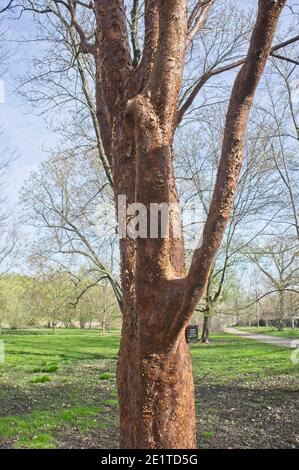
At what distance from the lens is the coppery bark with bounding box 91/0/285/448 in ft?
5.55

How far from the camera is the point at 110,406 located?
6309mm

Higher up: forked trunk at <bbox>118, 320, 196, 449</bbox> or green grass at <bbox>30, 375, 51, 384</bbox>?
forked trunk at <bbox>118, 320, 196, 449</bbox>

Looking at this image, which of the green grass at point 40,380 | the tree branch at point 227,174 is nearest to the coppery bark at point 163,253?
the tree branch at point 227,174

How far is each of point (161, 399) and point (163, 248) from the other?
64cm

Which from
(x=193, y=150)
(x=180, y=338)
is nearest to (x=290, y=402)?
(x=180, y=338)

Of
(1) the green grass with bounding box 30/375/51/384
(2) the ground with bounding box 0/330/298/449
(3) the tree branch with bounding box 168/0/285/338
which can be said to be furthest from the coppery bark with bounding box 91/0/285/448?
(1) the green grass with bounding box 30/375/51/384

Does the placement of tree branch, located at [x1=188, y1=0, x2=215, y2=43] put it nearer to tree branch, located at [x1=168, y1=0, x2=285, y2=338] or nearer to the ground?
tree branch, located at [x1=168, y1=0, x2=285, y2=338]

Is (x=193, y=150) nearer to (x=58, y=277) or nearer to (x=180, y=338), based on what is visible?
(x=58, y=277)

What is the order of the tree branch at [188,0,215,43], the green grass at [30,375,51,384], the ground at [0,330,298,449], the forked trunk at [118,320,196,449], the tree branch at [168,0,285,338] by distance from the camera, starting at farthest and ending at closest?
the green grass at [30,375,51,384] → the ground at [0,330,298,449] → the tree branch at [188,0,215,43] → the forked trunk at [118,320,196,449] → the tree branch at [168,0,285,338]

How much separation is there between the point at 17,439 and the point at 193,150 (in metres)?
12.0

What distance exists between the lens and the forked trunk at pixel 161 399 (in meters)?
1.79

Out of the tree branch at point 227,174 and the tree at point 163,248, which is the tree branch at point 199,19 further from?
the tree branch at point 227,174

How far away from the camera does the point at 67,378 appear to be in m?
8.97

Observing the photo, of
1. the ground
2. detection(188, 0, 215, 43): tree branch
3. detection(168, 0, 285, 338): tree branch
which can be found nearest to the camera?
detection(168, 0, 285, 338): tree branch
